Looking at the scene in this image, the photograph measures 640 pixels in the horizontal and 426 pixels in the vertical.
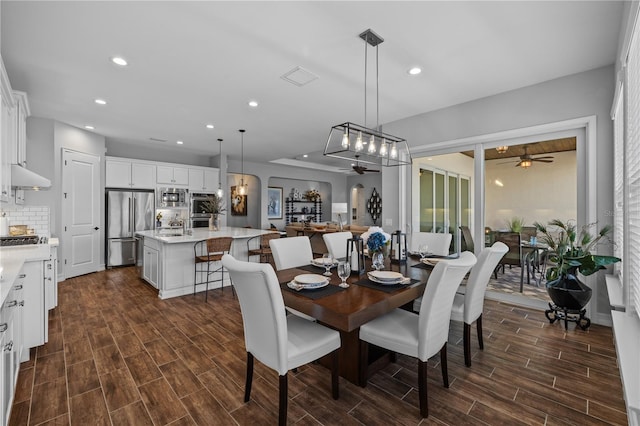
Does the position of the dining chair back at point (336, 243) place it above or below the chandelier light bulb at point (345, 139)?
below

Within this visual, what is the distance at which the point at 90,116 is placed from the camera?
4625 millimetres

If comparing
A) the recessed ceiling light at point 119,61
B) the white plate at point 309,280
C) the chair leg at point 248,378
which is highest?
the recessed ceiling light at point 119,61

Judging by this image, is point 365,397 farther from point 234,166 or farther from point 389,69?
point 234,166

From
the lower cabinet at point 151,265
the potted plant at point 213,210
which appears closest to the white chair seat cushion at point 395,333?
the lower cabinet at point 151,265

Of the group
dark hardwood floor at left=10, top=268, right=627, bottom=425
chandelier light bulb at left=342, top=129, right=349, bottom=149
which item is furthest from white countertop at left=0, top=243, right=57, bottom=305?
chandelier light bulb at left=342, top=129, right=349, bottom=149

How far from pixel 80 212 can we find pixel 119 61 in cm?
376

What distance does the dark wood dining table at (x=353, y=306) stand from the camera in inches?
62.3

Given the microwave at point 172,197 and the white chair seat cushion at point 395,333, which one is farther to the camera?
the microwave at point 172,197

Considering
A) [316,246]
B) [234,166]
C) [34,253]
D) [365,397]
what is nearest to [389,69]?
[365,397]

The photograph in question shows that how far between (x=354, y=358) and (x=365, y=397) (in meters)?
0.25

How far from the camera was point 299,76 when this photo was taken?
3.25 metres

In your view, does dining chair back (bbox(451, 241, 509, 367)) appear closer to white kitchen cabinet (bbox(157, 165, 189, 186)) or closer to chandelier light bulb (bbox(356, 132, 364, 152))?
chandelier light bulb (bbox(356, 132, 364, 152))

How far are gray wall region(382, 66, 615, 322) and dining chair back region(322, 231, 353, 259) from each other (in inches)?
86.2

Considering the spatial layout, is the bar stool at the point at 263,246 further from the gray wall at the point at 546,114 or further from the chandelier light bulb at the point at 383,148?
the gray wall at the point at 546,114
